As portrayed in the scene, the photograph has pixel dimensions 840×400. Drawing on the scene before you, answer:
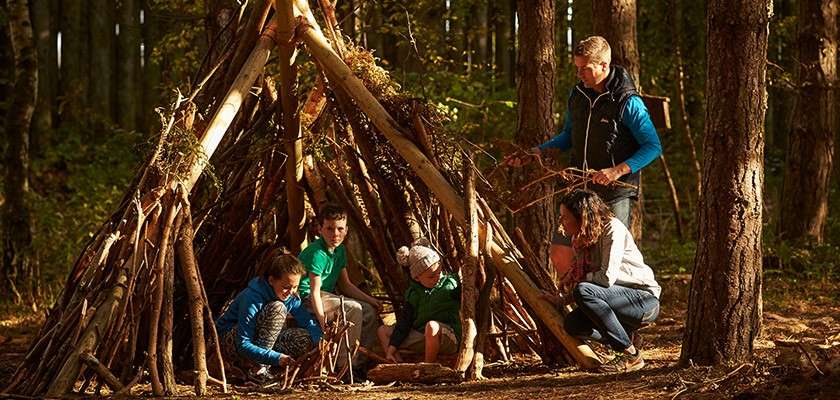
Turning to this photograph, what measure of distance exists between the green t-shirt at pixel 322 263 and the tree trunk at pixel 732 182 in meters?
2.44

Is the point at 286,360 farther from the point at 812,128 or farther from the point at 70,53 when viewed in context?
the point at 70,53

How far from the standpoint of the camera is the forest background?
37.3 ft

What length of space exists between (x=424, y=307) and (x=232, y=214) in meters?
1.87

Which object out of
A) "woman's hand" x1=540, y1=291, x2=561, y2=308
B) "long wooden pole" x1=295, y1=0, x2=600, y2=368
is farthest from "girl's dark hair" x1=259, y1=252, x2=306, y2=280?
"woman's hand" x1=540, y1=291, x2=561, y2=308

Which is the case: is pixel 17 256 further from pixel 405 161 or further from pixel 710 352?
pixel 710 352

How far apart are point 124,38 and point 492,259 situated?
18252mm

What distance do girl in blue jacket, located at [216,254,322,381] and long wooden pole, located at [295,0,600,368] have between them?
3.12 feet

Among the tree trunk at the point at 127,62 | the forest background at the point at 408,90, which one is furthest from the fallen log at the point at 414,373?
the tree trunk at the point at 127,62

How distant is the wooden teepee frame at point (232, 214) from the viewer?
6.26 meters

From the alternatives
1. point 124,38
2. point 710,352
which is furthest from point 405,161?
point 124,38

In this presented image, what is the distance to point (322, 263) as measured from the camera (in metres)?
7.12

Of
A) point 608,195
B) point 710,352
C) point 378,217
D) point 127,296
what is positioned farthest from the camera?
point 378,217

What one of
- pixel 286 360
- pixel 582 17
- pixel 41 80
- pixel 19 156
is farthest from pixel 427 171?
pixel 41 80

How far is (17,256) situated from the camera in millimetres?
11484
